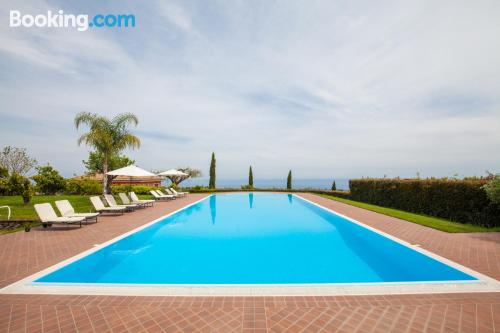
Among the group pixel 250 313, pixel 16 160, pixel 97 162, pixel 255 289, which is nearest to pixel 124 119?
pixel 255 289

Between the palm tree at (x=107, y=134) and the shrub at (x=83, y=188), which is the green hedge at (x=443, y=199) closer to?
→ the palm tree at (x=107, y=134)

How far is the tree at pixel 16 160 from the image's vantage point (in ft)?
89.2

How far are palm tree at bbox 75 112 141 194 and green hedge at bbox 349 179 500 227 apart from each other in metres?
19.7

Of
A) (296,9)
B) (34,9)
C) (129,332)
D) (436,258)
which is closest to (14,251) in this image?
(129,332)

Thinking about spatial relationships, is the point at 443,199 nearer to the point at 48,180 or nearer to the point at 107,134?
the point at 107,134

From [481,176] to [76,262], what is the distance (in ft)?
53.8

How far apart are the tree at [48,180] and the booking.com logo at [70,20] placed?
12067 millimetres

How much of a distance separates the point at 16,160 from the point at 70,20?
27243 mm

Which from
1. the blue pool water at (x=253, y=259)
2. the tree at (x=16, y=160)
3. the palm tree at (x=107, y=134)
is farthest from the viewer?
the tree at (x=16, y=160)

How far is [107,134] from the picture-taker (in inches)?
704

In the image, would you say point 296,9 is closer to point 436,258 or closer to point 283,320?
point 436,258

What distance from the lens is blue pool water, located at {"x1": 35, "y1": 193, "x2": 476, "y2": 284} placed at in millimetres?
5113

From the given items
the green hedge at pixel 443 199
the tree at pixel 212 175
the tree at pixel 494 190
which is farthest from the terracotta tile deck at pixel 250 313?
the tree at pixel 212 175

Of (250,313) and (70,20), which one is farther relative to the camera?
(70,20)
